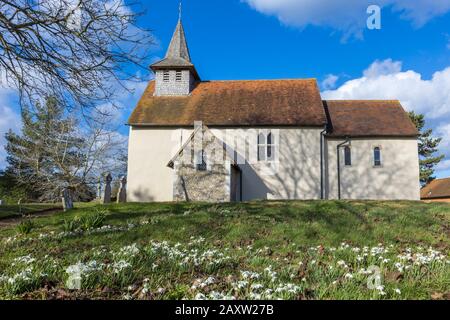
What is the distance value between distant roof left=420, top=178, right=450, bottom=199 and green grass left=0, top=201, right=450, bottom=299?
38.3 meters

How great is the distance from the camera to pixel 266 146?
2430 centimetres

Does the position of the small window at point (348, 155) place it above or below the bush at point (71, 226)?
above

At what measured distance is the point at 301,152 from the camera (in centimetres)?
2408

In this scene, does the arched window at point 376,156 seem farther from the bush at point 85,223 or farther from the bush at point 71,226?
the bush at point 71,226

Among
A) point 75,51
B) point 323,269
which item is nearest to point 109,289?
point 323,269

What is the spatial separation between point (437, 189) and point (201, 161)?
38.0 metres

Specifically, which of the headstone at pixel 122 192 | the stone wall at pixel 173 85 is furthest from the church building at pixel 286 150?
the stone wall at pixel 173 85

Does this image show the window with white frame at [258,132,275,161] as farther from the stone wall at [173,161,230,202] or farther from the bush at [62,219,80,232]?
the bush at [62,219,80,232]

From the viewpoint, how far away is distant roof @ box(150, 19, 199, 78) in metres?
27.3

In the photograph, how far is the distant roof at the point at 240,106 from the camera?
24.3 metres

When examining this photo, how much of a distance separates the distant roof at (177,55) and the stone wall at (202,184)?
9757mm
